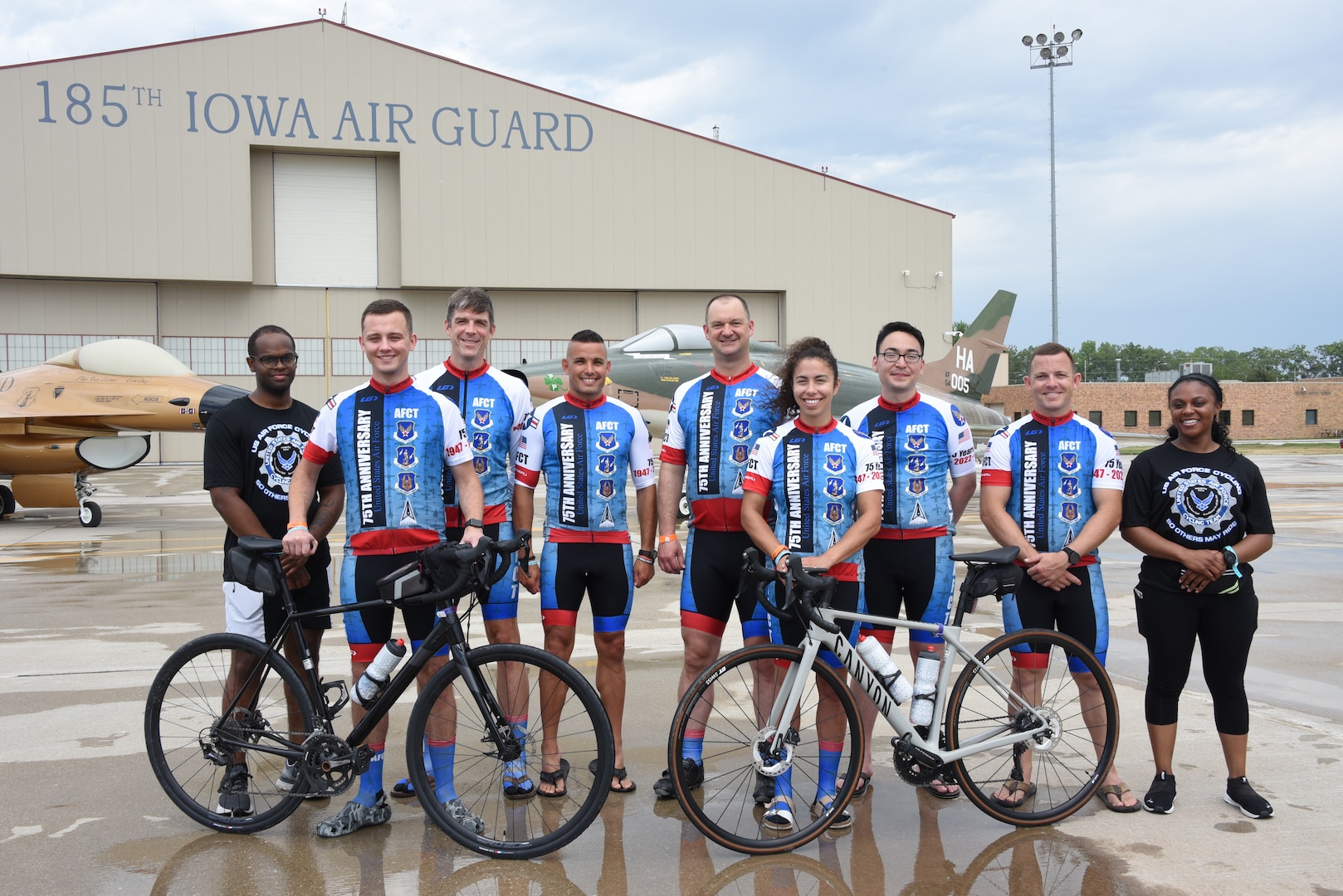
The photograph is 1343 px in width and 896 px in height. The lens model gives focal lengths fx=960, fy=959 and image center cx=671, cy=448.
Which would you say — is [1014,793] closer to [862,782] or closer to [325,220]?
[862,782]

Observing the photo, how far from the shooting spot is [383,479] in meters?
3.94

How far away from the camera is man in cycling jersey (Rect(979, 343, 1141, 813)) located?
4.11 meters

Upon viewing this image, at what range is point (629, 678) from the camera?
6051 millimetres

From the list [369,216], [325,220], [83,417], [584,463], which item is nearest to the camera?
[584,463]

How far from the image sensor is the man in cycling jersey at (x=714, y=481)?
434 centimetres

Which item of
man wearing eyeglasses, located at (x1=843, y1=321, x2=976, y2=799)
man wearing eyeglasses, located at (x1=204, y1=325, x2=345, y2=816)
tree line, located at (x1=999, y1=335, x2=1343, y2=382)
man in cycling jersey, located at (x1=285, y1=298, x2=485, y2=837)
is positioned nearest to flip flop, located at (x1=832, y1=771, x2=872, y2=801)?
man wearing eyeglasses, located at (x1=843, y1=321, x2=976, y2=799)

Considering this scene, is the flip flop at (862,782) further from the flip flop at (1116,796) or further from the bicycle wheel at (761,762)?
the flip flop at (1116,796)

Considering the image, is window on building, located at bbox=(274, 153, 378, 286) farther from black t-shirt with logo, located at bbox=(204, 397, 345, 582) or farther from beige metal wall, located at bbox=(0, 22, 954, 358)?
black t-shirt with logo, located at bbox=(204, 397, 345, 582)

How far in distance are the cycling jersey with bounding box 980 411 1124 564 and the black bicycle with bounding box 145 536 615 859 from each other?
2104 mm

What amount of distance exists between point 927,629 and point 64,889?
3.27m

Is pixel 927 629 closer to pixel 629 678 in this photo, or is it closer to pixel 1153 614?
pixel 1153 614

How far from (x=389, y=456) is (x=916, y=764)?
245 centimetres

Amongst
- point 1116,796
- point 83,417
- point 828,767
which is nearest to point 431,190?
point 83,417

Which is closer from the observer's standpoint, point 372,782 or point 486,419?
point 372,782
